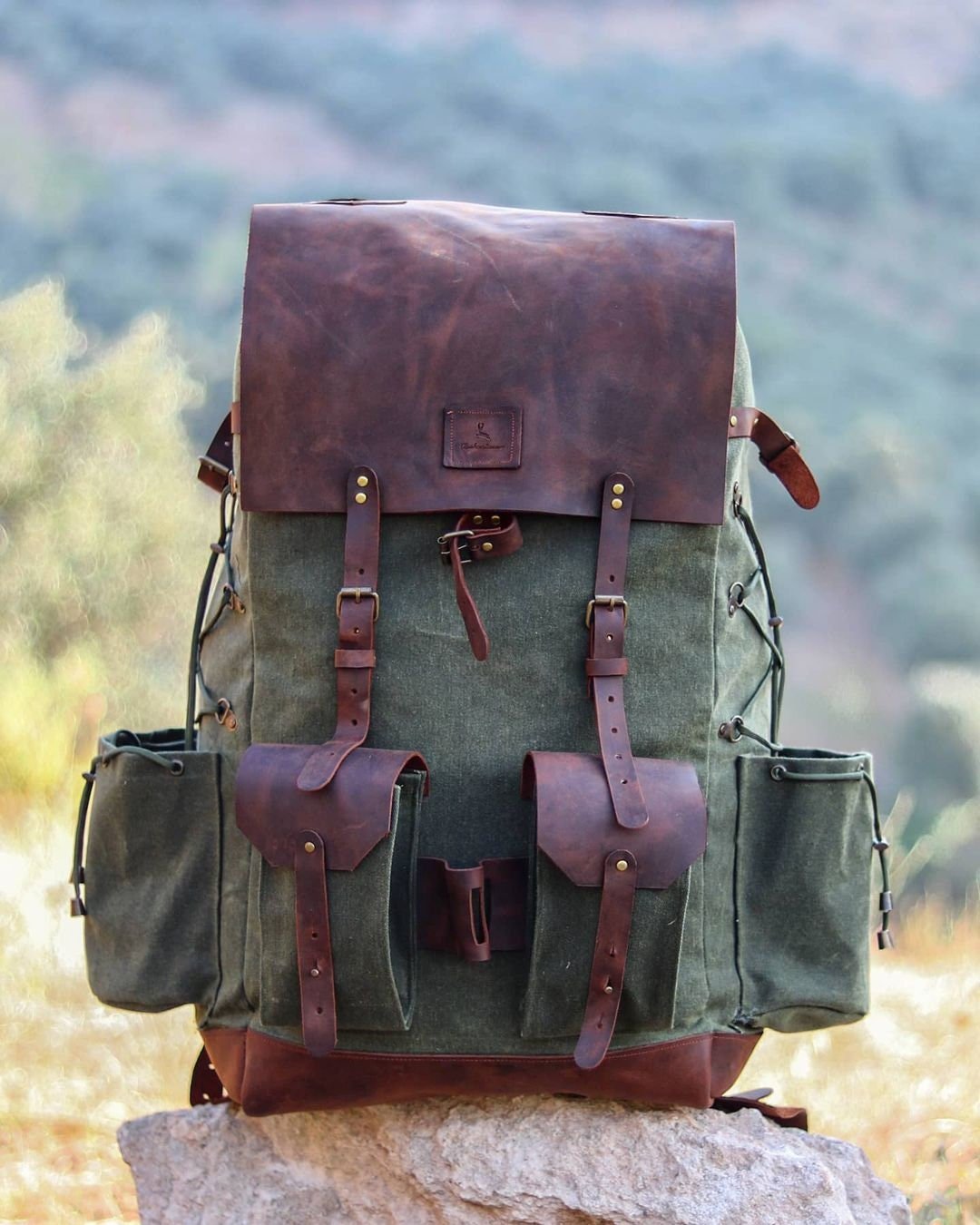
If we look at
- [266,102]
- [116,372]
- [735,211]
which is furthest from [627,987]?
[266,102]

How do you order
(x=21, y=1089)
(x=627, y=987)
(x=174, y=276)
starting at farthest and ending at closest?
1. (x=174, y=276)
2. (x=21, y=1089)
3. (x=627, y=987)

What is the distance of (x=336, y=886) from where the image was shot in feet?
5.29

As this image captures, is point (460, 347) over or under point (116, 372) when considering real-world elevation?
under

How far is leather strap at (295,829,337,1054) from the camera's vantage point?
63.3 inches

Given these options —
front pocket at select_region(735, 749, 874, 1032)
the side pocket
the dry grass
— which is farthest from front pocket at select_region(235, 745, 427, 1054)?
the dry grass

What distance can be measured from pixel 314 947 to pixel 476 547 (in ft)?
1.65

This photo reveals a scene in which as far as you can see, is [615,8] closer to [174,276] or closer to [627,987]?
[174,276]

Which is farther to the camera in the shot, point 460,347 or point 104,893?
point 104,893

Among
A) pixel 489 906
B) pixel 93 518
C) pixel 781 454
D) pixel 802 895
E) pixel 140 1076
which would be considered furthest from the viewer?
pixel 93 518

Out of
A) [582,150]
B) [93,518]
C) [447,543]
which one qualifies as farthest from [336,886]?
[582,150]

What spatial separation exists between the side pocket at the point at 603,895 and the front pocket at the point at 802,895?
23 centimetres

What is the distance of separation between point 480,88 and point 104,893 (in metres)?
4.47

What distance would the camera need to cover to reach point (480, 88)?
222 inches

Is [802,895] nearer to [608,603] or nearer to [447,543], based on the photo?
[608,603]
